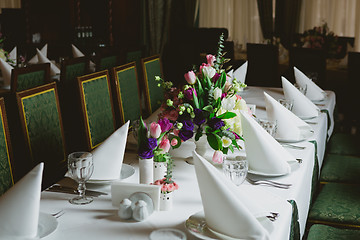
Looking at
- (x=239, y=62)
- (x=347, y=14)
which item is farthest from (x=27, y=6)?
(x=347, y=14)

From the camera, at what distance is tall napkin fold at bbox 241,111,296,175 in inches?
74.9

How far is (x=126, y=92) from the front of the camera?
3.30m

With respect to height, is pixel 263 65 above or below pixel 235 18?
below

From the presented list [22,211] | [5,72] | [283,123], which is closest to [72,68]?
[5,72]

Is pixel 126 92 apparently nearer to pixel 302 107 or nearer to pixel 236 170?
pixel 302 107

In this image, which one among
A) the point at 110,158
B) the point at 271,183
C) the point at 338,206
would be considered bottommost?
Answer: the point at 338,206

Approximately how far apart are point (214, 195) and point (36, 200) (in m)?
0.51

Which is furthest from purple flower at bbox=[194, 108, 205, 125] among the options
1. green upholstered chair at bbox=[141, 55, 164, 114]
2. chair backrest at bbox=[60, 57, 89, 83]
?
chair backrest at bbox=[60, 57, 89, 83]

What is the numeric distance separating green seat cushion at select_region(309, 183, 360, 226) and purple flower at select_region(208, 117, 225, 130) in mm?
767

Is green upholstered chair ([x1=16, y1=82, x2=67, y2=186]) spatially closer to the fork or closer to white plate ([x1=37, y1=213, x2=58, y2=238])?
white plate ([x1=37, y1=213, x2=58, y2=238])

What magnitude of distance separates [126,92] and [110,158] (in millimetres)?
1483

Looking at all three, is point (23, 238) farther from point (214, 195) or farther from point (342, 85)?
point (342, 85)

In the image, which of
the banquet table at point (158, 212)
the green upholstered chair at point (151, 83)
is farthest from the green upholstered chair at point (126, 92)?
the banquet table at point (158, 212)

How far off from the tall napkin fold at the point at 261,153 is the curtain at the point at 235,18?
5.04m
